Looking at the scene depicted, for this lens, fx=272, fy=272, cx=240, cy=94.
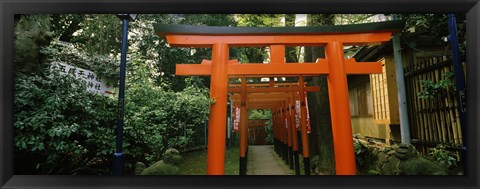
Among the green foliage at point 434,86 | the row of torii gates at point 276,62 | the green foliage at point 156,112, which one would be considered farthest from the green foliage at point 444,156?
the green foliage at point 156,112

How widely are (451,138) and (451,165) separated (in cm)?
50

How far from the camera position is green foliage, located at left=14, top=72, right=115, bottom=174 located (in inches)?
161

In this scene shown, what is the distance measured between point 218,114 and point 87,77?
3.48m

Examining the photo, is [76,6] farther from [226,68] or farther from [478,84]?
[478,84]

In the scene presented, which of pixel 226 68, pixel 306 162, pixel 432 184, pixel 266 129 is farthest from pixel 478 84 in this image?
pixel 266 129

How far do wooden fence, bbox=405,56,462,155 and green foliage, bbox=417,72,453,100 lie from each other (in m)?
0.02

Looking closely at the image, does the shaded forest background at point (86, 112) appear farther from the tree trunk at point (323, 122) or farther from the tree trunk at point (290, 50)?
the tree trunk at point (290, 50)

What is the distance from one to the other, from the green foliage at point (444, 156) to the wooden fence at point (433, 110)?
0.35ft

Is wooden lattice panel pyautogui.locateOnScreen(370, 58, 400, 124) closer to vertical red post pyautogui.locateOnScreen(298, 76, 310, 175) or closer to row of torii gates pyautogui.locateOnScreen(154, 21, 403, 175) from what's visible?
vertical red post pyautogui.locateOnScreen(298, 76, 310, 175)

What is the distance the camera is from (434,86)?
462cm

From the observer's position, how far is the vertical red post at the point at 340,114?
363 cm

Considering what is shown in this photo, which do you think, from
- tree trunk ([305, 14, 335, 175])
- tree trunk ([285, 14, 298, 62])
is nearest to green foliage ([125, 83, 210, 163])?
tree trunk ([305, 14, 335, 175])

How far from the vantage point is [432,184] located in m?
2.66

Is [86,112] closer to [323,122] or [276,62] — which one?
[276,62]
